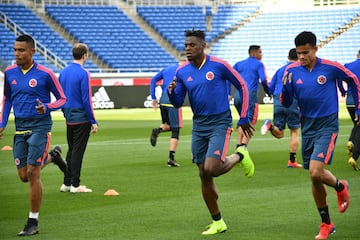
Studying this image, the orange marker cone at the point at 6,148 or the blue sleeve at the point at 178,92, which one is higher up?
the blue sleeve at the point at 178,92

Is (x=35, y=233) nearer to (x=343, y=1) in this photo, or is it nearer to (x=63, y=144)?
(x=63, y=144)

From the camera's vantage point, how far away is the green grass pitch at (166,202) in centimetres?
1032

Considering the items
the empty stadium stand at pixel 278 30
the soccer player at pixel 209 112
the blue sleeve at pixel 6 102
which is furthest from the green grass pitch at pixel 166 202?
the empty stadium stand at pixel 278 30

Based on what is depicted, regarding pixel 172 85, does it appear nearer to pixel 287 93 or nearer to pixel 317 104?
pixel 287 93

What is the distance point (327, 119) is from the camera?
10.1 m

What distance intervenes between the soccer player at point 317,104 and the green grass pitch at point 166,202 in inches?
23.9

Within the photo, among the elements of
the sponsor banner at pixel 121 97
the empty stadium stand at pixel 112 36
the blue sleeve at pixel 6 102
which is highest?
the blue sleeve at pixel 6 102

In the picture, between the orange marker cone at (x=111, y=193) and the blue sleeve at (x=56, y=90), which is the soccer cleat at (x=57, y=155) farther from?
the blue sleeve at (x=56, y=90)

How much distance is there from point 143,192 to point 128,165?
178 inches

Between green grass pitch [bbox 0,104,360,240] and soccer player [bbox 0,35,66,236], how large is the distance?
78 cm

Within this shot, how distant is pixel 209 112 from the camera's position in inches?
406

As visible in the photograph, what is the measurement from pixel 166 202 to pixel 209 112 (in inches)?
112

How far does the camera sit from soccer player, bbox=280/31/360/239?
32.7 ft

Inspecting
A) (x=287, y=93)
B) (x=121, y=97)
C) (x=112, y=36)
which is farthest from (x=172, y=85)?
(x=112, y=36)
